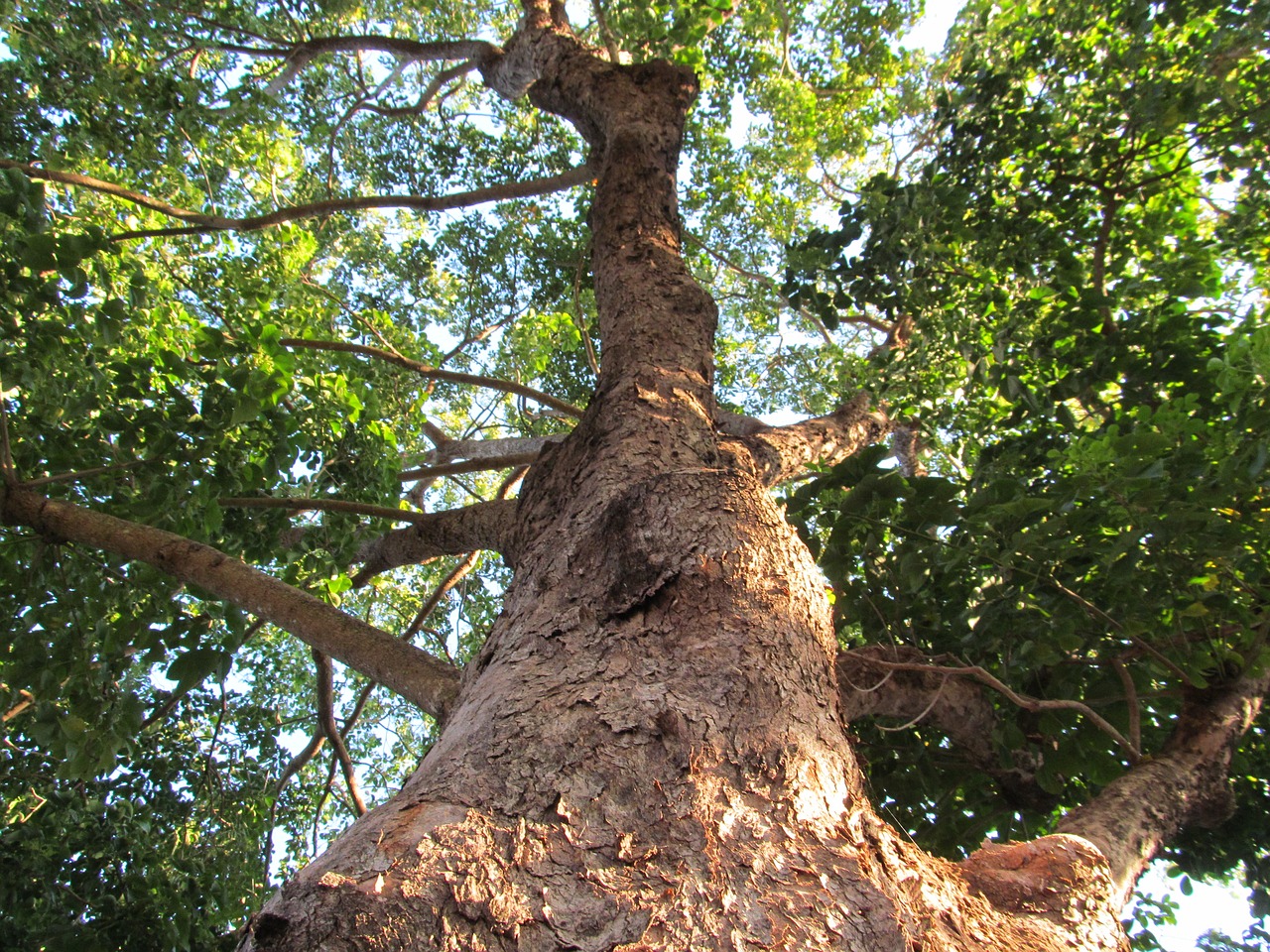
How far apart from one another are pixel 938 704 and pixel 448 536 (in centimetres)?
187

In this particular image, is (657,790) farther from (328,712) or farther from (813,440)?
(813,440)

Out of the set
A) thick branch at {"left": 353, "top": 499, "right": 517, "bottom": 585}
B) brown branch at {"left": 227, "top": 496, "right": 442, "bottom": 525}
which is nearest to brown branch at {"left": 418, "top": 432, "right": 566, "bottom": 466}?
thick branch at {"left": 353, "top": 499, "right": 517, "bottom": 585}

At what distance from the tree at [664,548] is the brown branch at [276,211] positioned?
0.15ft

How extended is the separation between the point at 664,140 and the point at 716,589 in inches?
97.1

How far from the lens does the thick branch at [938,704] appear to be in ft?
8.39

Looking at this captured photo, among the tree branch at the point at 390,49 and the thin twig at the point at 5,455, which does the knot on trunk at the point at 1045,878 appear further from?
the tree branch at the point at 390,49

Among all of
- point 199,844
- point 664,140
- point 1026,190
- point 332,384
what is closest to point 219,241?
point 332,384

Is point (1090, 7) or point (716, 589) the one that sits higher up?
point (1090, 7)

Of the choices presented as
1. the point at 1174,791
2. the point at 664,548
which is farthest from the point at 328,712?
the point at 1174,791

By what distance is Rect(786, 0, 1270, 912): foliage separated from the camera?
253cm

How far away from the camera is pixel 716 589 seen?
141cm

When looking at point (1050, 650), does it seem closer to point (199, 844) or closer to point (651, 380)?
point (651, 380)

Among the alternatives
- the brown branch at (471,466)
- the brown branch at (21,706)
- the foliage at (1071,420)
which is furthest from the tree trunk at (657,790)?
the brown branch at (21,706)

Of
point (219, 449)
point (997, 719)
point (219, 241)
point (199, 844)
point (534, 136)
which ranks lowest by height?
point (997, 719)
